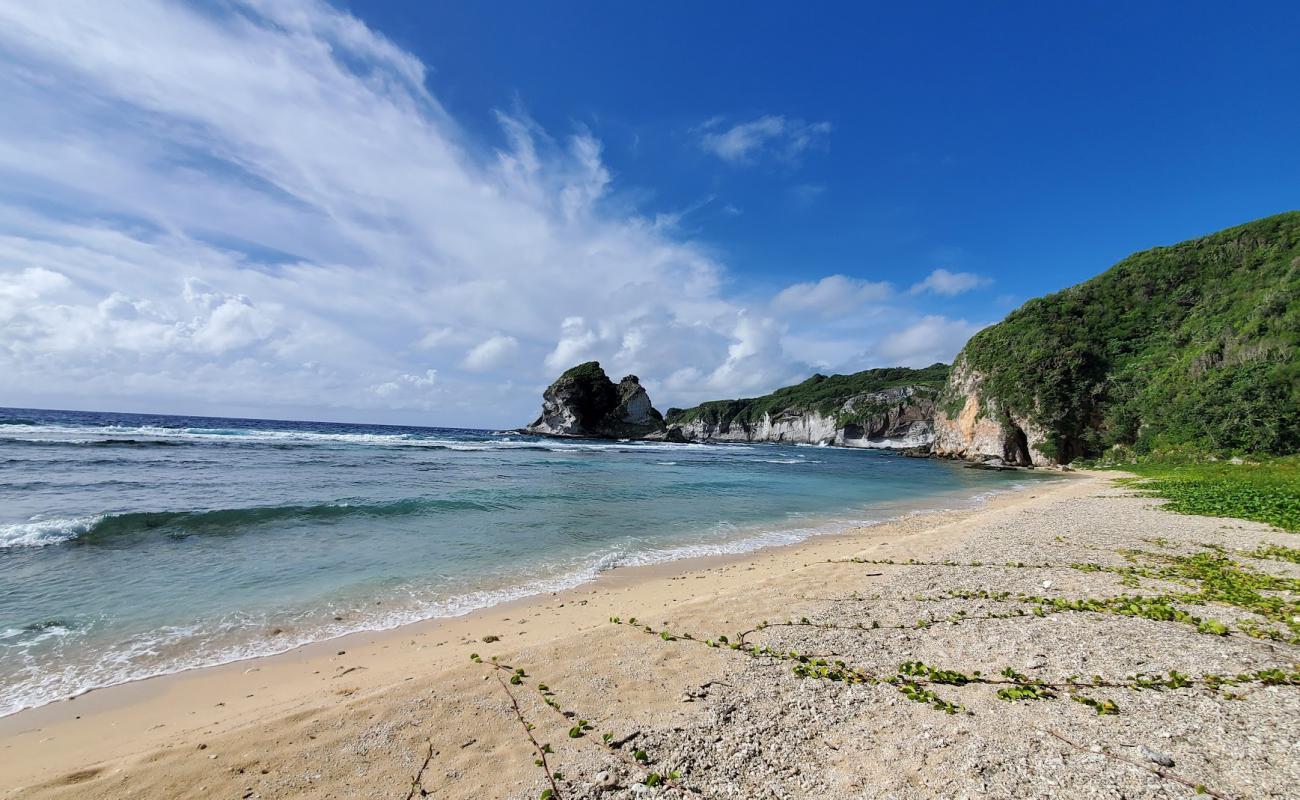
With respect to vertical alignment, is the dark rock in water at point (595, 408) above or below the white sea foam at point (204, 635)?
above

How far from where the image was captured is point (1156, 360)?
140 feet

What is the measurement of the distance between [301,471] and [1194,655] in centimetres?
3235

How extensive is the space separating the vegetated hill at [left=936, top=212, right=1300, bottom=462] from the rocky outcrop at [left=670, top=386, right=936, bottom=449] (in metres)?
31.7

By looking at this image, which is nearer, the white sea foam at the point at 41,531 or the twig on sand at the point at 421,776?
the twig on sand at the point at 421,776

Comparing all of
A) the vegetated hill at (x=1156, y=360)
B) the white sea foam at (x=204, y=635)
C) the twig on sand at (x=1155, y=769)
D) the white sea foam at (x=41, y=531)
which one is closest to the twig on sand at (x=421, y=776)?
the white sea foam at (x=204, y=635)

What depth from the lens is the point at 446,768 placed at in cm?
384

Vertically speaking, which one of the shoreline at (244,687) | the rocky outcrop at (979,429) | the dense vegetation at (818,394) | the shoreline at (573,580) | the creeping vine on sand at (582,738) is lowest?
the shoreline at (573,580)

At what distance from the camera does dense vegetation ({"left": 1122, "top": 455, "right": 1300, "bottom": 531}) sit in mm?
13130

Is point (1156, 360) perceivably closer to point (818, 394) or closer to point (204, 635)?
point (204, 635)

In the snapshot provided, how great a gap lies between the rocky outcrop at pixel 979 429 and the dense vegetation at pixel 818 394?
141ft

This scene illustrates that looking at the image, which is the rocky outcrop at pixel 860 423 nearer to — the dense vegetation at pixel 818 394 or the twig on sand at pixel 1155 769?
the dense vegetation at pixel 818 394

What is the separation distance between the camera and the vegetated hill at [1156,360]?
95.9ft

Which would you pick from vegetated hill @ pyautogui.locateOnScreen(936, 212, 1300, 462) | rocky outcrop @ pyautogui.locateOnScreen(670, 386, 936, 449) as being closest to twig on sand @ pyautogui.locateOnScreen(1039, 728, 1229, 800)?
vegetated hill @ pyautogui.locateOnScreen(936, 212, 1300, 462)

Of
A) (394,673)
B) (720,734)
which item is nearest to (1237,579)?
(720,734)
